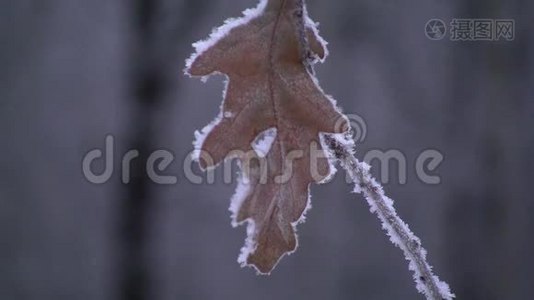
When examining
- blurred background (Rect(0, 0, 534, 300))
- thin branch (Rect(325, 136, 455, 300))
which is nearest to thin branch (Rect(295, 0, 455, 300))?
thin branch (Rect(325, 136, 455, 300))

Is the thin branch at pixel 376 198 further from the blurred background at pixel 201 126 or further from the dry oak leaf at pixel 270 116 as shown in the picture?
the blurred background at pixel 201 126

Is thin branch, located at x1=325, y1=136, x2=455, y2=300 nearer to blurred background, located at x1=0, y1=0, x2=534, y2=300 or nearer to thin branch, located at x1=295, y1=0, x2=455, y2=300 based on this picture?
thin branch, located at x1=295, y1=0, x2=455, y2=300

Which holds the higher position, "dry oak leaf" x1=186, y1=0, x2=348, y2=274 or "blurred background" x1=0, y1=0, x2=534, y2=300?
"blurred background" x1=0, y1=0, x2=534, y2=300

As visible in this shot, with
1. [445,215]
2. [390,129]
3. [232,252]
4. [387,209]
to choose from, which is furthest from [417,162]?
[387,209]

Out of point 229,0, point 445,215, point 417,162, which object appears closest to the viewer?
point 417,162

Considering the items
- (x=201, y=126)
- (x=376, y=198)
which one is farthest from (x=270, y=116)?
(x=201, y=126)

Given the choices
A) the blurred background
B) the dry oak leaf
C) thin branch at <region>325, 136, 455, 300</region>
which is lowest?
thin branch at <region>325, 136, 455, 300</region>

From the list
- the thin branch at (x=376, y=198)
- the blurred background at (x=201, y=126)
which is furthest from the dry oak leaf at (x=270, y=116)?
the blurred background at (x=201, y=126)

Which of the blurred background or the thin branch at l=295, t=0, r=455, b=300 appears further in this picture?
the blurred background

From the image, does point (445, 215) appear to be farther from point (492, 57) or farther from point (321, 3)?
point (321, 3)
